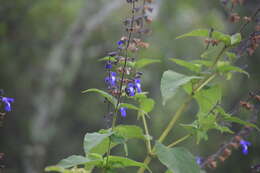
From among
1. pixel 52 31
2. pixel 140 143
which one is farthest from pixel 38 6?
pixel 140 143

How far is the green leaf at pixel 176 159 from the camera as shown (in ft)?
4.04

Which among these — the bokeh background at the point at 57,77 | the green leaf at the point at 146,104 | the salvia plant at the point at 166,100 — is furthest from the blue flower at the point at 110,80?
the bokeh background at the point at 57,77

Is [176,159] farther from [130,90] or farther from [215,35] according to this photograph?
[215,35]

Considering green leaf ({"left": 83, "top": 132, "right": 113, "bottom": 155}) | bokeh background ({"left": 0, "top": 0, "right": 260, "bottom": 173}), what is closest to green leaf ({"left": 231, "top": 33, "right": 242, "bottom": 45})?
green leaf ({"left": 83, "top": 132, "right": 113, "bottom": 155})

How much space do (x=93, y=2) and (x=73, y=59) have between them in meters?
1.63

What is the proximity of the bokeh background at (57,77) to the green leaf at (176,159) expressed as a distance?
24.8 feet

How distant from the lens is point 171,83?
1378mm

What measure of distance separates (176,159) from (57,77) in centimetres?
874

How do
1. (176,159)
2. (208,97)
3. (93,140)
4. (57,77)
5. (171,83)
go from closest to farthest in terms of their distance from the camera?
(93,140)
(176,159)
(171,83)
(208,97)
(57,77)

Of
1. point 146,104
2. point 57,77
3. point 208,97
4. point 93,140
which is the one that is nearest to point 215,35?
point 208,97

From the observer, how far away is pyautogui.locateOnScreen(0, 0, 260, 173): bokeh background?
9328 mm

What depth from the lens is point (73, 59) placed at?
9883 mm

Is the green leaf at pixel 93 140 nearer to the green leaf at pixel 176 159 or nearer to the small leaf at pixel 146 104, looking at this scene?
the green leaf at pixel 176 159

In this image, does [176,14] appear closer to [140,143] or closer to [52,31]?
[52,31]
